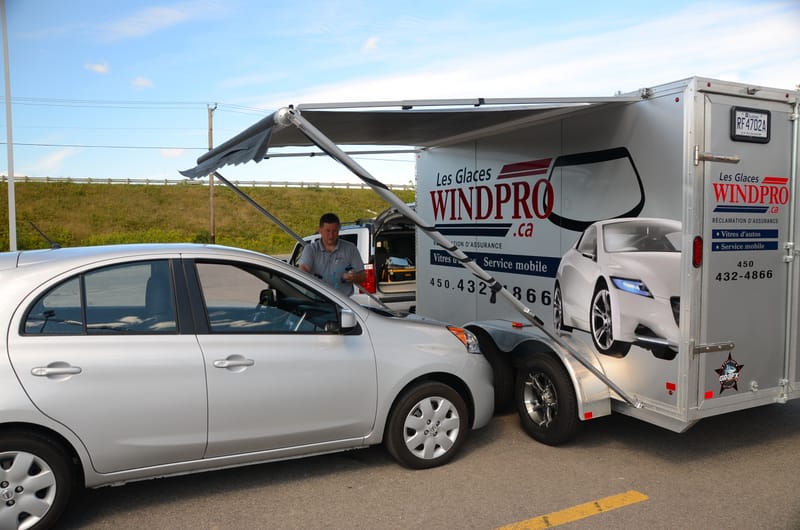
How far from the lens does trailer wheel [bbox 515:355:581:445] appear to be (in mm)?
4812

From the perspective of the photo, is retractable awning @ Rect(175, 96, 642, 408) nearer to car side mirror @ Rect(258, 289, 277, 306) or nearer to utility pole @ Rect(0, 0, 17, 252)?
car side mirror @ Rect(258, 289, 277, 306)

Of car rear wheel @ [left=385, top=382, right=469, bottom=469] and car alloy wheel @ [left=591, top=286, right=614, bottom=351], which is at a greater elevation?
car alloy wheel @ [left=591, top=286, right=614, bottom=351]

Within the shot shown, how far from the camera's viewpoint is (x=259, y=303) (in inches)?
166

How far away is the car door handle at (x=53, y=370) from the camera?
131 inches

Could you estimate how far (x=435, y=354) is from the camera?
4480 millimetres

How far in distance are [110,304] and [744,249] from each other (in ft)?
13.7

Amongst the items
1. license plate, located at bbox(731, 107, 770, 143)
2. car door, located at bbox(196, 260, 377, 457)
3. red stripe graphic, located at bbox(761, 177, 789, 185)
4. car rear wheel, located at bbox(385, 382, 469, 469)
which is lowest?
car rear wheel, located at bbox(385, 382, 469, 469)

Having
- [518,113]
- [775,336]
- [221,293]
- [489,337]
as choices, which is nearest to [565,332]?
[489,337]

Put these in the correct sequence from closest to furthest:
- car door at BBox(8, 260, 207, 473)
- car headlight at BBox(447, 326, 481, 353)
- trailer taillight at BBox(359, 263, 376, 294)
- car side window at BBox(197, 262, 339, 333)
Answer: car door at BBox(8, 260, 207, 473), car side window at BBox(197, 262, 339, 333), car headlight at BBox(447, 326, 481, 353), trailer taillight at BBox(359, 263, 376, 294)

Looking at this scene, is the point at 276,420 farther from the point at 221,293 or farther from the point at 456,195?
the point at 456,195


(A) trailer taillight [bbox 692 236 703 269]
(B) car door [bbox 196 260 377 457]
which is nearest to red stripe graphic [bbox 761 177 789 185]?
(A) trailer taillight [bbox 692 236 703 269]

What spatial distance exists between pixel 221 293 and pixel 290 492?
139 centimetres

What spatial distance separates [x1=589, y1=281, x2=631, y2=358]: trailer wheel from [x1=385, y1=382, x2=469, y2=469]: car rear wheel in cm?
115

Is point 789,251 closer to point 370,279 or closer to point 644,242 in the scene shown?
point 644,242
